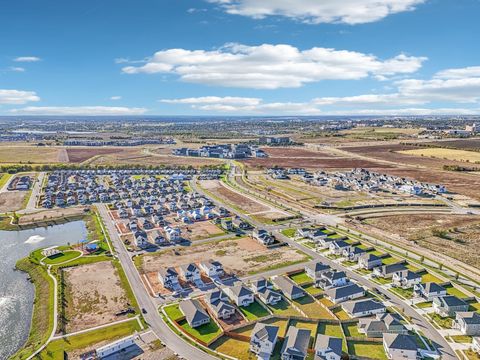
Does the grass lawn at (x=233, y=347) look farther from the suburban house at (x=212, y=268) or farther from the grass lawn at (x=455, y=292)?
the grass lawn at (x=455, y=292)

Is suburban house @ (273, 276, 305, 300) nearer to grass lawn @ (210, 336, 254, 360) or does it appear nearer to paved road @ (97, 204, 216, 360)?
grass lawn @ (210, 336, 254, 360)

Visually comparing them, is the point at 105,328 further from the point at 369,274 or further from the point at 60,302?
the point at 369,274

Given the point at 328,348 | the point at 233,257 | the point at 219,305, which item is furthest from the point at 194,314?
the point at 233,257

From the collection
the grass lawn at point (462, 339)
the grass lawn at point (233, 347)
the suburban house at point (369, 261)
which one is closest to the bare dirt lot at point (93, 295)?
the grass lawn at point (233, 347)

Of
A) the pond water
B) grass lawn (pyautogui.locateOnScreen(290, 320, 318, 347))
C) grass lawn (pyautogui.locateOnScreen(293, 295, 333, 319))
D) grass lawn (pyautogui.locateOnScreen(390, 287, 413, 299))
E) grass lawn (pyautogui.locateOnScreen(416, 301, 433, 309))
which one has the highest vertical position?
grass lawn (pyautogui.locateOnScreen(390, 287, 413, 299))

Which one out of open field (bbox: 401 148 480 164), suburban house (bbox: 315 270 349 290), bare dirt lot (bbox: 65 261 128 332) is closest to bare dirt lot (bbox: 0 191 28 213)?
bare dirt lot (bbox: 65 261 128 332)

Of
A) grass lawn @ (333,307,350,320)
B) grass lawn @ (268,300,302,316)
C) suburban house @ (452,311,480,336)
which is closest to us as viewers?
suburban house @ (452,311,480,336)

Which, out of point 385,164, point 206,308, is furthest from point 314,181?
point 206,308
